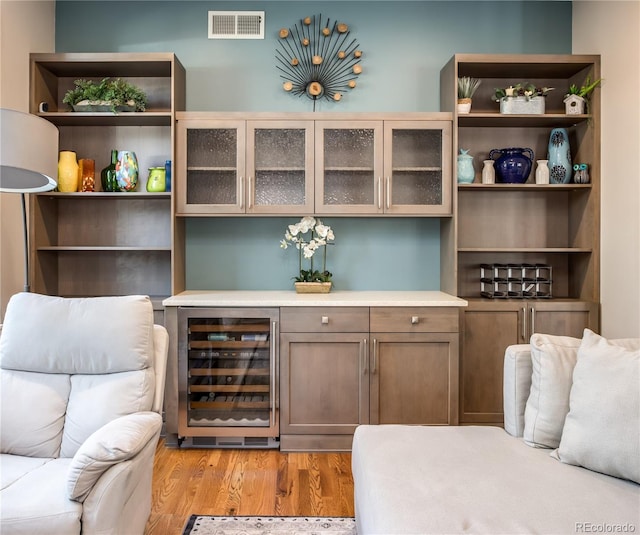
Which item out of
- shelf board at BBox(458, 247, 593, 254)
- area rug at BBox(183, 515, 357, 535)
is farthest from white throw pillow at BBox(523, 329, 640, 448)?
shelf board at BBox(458, 247, 593, 254)

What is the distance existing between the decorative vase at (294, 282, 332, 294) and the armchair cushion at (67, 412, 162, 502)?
1.70 m

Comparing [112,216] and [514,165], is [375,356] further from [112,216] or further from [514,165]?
[112,216]

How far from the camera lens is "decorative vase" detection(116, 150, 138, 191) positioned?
318cm

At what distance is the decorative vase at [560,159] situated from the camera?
3.19m

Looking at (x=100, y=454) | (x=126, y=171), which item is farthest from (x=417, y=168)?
(x=100, y=454)

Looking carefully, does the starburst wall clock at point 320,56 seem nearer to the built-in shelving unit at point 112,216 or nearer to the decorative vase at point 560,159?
the built-in shelving unit at point 112,216

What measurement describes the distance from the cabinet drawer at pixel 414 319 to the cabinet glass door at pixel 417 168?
0.66m

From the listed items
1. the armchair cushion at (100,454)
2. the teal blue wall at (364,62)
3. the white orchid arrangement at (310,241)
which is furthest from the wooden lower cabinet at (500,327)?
the armchair cushion at (100,454)

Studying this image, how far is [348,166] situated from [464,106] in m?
0.85

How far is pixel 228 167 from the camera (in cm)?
314

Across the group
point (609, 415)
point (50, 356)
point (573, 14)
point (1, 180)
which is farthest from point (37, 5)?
point (609, 415)

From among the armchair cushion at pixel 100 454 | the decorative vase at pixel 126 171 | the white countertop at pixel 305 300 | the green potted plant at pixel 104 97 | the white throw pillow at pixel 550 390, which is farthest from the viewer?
the decorative vase at pixel 126 171

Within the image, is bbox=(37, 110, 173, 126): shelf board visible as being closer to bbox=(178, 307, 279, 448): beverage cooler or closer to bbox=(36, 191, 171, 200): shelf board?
bbox=(36, 191, 171, 200): shelf board

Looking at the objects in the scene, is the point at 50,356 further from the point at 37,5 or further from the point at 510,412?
the point at 37,5
